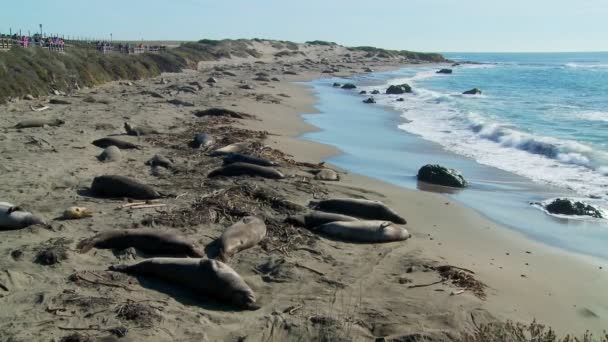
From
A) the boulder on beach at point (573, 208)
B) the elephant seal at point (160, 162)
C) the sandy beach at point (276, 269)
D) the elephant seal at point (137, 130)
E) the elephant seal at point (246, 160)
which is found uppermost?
the elephant seal at point (137, 130)

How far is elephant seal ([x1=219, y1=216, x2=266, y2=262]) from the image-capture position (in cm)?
617

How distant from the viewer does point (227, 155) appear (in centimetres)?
1103

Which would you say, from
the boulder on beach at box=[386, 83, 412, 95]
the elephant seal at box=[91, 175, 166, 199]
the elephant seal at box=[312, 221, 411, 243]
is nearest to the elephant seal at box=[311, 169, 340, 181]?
the elephant seal at box=[312, 221, 411, 243]

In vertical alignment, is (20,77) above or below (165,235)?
above

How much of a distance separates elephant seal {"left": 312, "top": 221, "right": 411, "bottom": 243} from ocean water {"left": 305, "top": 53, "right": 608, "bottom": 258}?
2178 millimetres

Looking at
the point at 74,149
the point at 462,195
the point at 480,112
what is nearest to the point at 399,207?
the point at 462,195

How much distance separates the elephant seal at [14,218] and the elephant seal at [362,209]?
3.83 meters

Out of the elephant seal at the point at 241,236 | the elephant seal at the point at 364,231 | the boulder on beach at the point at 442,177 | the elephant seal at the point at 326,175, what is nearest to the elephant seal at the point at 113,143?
the elephant seal at the point at 326,175

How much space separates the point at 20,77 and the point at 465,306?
61.7 ft

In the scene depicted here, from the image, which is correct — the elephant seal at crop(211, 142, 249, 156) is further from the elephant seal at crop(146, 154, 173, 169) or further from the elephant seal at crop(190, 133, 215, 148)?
the elephant seal at crop(146, 154, 173, 169)

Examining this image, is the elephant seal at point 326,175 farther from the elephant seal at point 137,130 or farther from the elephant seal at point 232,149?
the elephant seal at point 137,130

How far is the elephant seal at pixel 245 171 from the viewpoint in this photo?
948cm

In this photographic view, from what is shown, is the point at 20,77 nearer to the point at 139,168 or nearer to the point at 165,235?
the point at 139,168

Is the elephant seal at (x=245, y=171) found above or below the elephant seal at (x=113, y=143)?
below
